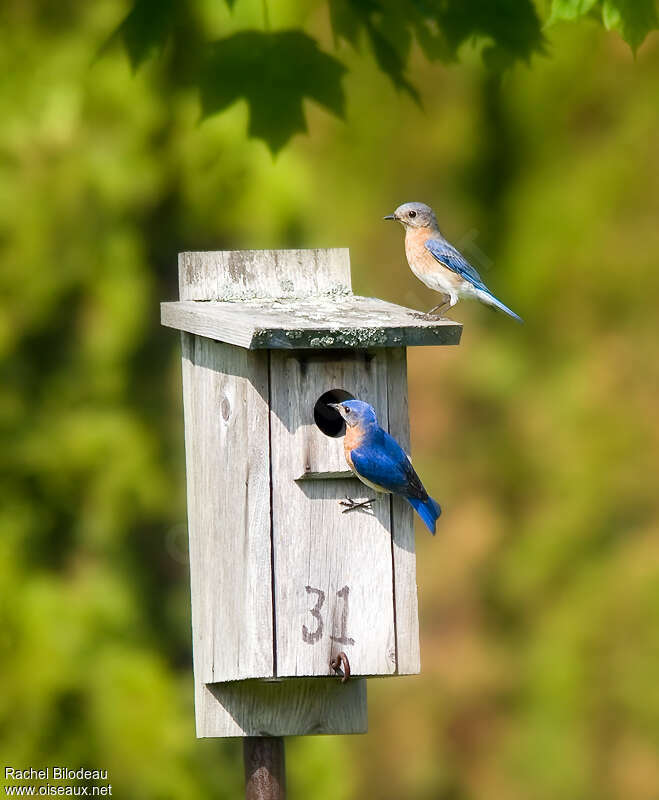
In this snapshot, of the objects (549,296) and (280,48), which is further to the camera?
(549,296)

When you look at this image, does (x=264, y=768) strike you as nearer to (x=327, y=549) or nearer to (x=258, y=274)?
(x=327, y=549)

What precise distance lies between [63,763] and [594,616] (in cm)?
379

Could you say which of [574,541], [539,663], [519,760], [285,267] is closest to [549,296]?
[574,541]

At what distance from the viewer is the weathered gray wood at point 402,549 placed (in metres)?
3.64

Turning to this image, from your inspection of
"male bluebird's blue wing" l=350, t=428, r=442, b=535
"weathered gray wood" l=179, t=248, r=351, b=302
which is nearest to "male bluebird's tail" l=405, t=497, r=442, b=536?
"male bluebird's blue wing" l=350, t=428, r=442, b=535

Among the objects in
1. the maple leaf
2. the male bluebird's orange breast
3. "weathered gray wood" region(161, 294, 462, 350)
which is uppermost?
the maple leaf

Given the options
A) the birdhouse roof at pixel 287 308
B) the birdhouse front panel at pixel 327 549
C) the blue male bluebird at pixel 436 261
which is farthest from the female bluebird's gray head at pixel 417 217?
the birdhouse front panel at pixel 327 549

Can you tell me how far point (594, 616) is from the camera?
9266mm

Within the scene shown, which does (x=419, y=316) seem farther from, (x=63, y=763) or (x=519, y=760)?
(x=519, y=760)

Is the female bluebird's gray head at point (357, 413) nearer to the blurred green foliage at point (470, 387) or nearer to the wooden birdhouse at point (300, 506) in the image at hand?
the wooden birdhouse at point (300, 506)

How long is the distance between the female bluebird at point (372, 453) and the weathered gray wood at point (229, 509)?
0.23 meters

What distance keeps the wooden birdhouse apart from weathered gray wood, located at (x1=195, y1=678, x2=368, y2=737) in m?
0.01

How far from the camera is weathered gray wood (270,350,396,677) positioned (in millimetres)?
3584

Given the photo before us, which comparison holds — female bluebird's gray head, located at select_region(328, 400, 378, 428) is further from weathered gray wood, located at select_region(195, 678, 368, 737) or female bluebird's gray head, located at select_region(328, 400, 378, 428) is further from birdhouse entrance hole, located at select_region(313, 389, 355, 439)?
weathered gray wood, located at select_region(195, 678, 368, 737)
